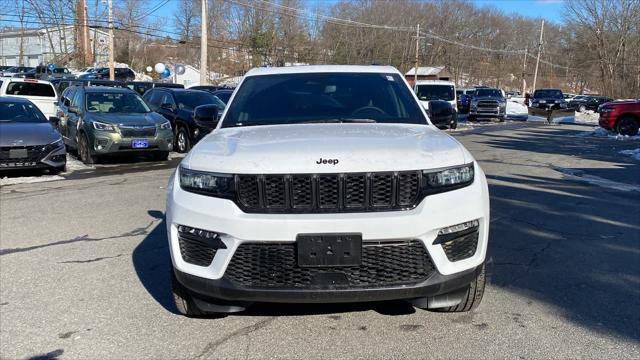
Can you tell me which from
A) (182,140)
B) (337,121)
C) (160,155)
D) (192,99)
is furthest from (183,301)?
(192,99)

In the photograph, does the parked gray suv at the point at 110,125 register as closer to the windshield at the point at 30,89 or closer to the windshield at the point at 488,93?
the windshield at the point at 30,89

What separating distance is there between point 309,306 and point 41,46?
91.0m

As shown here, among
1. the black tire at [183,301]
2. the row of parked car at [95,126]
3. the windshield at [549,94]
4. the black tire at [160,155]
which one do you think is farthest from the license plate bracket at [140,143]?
the windshield at [549,94]

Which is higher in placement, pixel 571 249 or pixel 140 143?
pixel 140 143

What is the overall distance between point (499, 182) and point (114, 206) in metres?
6.41

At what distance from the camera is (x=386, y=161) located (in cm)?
329

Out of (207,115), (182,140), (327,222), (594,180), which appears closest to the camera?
(327,222)

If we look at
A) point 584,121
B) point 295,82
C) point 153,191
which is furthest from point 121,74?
point 295,82

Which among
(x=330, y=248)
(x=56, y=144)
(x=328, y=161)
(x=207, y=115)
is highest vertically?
(x=207, y=115)

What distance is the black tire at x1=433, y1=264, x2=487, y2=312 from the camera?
380cm

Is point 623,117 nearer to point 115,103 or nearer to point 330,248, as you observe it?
point 115,103

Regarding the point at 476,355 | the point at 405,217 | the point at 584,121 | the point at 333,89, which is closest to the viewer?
the point at 405,217

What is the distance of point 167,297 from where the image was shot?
441 centimetres

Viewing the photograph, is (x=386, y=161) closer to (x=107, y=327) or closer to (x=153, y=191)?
(x=107, y=327)
